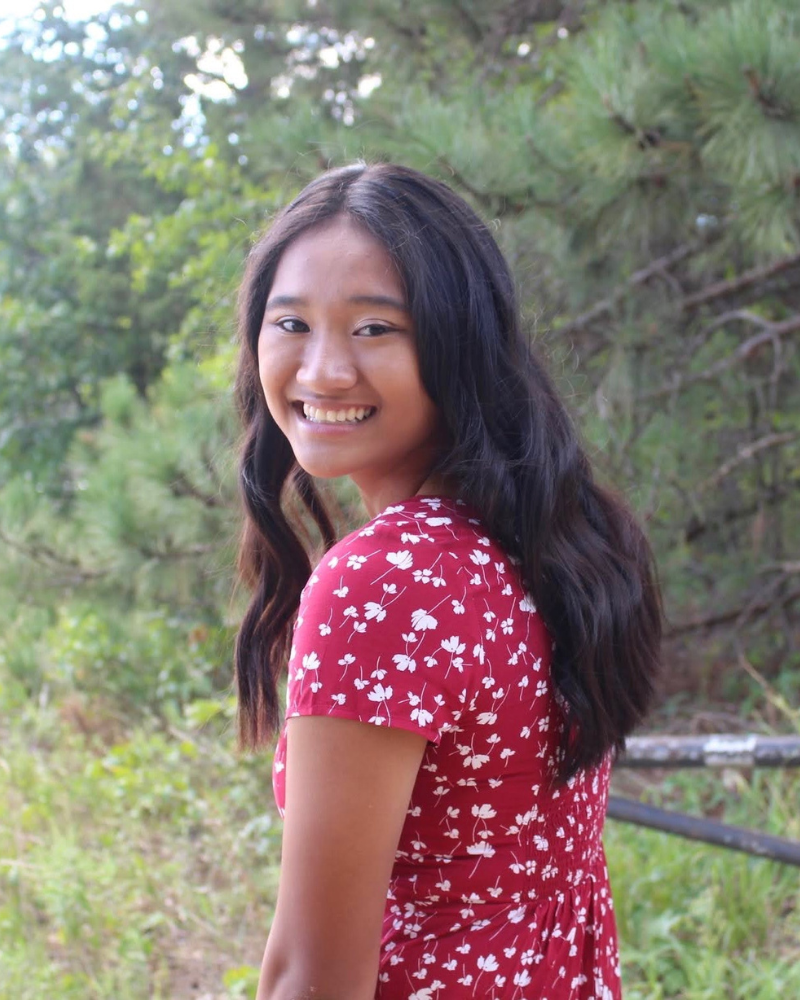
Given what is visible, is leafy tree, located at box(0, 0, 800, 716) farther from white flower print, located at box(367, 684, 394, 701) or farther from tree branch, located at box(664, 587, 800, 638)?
white flower print, located at box(367, 684, 394, 701)

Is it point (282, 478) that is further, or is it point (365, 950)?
point (282, 478)

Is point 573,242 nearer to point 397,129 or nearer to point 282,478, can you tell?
point 397,129

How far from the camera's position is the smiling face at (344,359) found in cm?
123

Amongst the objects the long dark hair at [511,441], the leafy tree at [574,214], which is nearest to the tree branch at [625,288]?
the leafy tree at [574,214]

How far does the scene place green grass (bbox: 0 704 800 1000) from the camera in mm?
2836

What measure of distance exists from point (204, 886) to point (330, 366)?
112 inches

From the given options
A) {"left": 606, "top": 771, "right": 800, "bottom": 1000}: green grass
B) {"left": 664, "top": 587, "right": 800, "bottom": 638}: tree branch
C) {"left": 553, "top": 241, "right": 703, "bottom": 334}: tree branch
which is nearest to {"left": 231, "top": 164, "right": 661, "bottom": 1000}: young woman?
{"left": 606, "top": 771, "right": 800, "bottom": 1000}: green grass

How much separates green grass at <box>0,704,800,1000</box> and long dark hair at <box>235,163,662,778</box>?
1.61 meters

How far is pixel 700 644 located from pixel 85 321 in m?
5.50

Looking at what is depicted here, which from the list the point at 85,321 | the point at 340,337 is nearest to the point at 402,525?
the point at 340,337

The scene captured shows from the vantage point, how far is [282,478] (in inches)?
64.6

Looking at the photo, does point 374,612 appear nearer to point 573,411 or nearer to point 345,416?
point 345,416

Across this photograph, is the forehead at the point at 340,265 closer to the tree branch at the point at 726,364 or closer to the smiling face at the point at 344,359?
the smiling face at the point at 344,359

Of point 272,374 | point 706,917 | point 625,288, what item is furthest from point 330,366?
point 625,288
